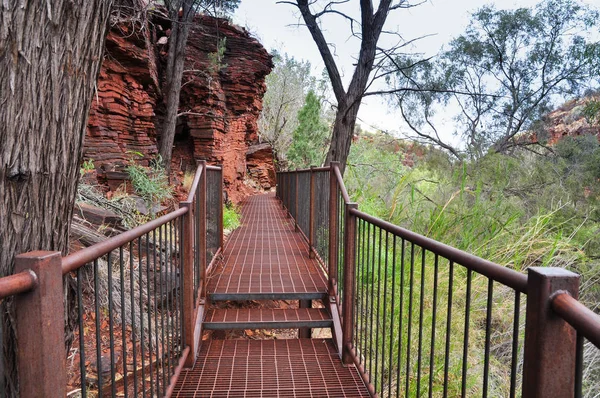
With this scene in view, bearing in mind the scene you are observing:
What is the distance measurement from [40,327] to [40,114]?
98cm

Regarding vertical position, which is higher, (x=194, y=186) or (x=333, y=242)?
(x=194, y=186)

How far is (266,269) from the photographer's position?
5.08 meters

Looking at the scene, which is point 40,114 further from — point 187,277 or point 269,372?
point 269,372

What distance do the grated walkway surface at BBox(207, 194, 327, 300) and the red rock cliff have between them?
2.93 meters

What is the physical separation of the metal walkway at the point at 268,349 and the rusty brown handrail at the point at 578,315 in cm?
217

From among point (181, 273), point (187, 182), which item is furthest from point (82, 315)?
point (187, 182)

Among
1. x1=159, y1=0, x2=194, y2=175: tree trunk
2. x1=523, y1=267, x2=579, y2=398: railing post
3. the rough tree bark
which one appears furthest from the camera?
x1=159, y1=0, x2=194, y2=175: tree trunk

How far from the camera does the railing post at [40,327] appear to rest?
1154mm

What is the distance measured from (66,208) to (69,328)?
68cm

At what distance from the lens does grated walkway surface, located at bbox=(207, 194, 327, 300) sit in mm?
4129

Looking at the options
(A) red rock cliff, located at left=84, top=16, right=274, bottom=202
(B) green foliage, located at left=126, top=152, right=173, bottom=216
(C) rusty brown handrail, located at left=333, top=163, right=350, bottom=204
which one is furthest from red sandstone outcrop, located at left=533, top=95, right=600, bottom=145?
(C) rusty brown handrail, located at left=333, top=163, right=350, bottom=204

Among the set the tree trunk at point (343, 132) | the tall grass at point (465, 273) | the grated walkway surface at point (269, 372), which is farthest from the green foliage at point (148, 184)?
the grated walkway surface at point (269, 372)

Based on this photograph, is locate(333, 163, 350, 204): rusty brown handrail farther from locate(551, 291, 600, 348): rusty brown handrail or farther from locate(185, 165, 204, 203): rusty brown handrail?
locate(551, 291, 600, 348): rusty brown handrail

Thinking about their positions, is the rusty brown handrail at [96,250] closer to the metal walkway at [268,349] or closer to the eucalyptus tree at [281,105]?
the metal walkway at [268,349]
